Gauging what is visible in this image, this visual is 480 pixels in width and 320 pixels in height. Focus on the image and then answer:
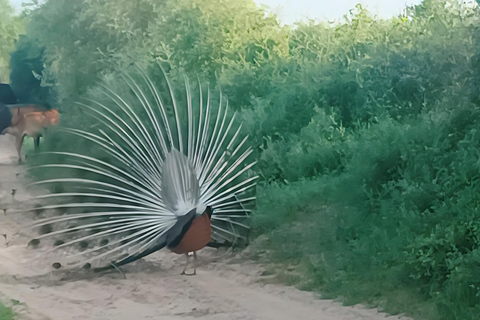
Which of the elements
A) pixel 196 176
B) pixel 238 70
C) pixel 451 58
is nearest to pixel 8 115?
pixel 196 176

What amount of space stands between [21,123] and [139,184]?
1.67ft

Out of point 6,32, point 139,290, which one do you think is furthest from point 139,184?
point 6,32

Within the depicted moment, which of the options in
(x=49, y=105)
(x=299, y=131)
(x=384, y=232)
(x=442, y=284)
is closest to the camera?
(x=442, y=284)

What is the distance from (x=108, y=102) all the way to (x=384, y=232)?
114 centimetres

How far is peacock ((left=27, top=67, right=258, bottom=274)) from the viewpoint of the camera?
2.11 meters

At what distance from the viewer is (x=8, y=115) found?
2211 millimetres

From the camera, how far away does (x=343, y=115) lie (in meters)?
2.42

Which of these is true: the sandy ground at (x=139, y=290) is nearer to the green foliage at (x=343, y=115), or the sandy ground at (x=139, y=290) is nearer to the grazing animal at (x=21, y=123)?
the grazing animal at (x=21, y=123)

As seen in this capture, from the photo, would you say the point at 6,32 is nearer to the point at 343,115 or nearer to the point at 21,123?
the point at 21,123

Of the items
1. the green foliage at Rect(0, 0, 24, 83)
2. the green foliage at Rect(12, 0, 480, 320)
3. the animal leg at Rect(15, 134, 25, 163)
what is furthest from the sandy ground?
the green foliage at Rect(0, 0, 24, 83)

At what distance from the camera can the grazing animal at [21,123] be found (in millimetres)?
2205

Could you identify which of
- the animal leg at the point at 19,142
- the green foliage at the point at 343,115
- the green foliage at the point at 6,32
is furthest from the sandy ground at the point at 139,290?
the green foliage at the point at 6,32

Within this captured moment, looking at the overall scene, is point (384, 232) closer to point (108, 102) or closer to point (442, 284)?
point (442, 284)

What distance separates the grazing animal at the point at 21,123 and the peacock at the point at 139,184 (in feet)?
0.30
